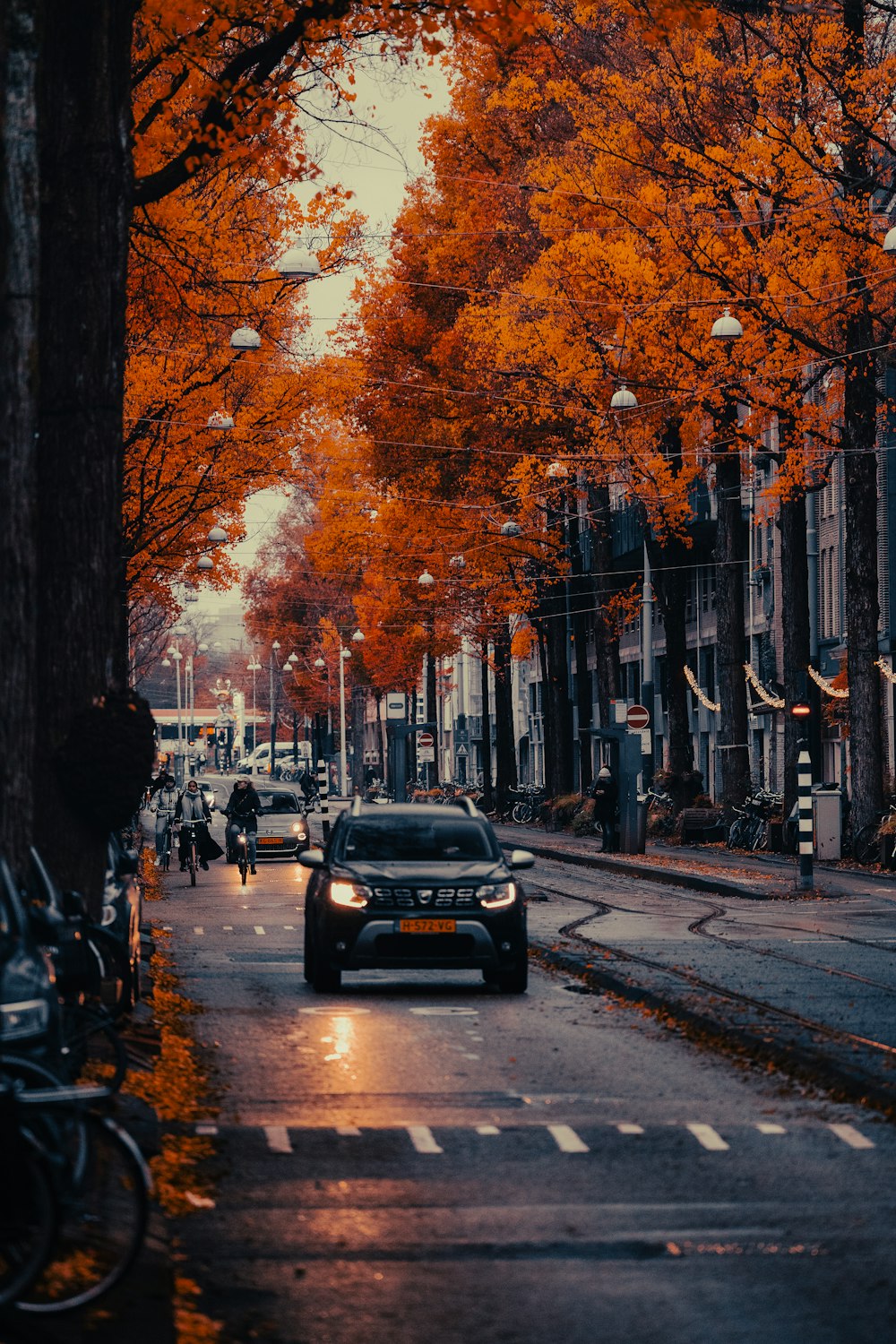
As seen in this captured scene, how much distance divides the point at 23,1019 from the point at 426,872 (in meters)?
11.5

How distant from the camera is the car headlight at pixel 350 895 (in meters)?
19.6

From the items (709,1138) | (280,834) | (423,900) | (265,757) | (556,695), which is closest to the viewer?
(709,1138)

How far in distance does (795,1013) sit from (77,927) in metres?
6.26

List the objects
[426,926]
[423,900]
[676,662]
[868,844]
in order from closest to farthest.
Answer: [426,926], [423,900], [868,844], [676,662]

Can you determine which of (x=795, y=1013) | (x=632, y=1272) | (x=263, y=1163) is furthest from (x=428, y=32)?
(x=632, y=1272)

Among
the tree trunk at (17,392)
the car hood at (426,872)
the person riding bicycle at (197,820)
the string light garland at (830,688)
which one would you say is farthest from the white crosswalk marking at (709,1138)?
the string light garland at (830,688)

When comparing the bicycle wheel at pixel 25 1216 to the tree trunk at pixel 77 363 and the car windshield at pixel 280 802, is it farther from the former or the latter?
the car windshield at pixel 280 802

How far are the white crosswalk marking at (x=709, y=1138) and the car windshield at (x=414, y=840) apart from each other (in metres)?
8.08

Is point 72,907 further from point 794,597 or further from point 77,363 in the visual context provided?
point 794,597

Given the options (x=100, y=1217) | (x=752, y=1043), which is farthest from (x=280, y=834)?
(x=100, y=1217)

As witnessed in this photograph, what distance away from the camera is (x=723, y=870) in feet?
135

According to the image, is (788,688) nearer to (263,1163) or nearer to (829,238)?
(829,238)

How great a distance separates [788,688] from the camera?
4300cm

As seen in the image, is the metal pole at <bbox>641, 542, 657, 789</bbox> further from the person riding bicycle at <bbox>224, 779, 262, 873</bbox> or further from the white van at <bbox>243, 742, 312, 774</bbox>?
the white van at <bbox>243, 742, 312, 774</bbox>
